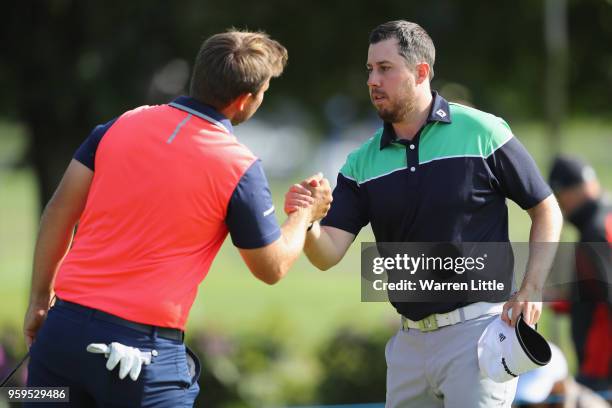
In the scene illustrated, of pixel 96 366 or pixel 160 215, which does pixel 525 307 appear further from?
pixel 96 366

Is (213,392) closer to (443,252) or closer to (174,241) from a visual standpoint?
(443,252)

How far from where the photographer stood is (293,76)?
30.5ft

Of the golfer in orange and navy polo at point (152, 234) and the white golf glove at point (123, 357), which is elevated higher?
the golfer in orange and navy polo at point (152, 234)

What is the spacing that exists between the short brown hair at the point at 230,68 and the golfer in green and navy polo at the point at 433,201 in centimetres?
57

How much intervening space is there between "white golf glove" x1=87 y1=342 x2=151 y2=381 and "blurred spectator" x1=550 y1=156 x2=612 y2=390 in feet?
13.8

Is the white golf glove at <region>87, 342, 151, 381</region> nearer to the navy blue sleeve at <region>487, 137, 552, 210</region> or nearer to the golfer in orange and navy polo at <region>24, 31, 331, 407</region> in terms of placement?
the golfer in orange and navy polo at <region>24, 31, 331, 407</region>

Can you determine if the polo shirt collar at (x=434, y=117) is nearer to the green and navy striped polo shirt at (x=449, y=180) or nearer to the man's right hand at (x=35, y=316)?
the green and navy striped polo shirt at (x=449, y=180)

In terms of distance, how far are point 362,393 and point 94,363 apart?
660cm

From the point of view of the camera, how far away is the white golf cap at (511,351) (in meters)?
4.00

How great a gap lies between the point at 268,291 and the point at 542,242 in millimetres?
18692

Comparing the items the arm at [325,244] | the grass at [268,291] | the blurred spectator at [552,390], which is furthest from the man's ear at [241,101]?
the grass at [268,291]

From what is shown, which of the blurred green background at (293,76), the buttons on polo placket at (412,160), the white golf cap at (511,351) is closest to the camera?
the white golf cap at (511,351)

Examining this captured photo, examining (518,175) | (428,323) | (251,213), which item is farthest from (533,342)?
(251,213)

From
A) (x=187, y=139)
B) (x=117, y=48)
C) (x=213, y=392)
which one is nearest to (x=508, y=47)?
(x=117, y=48)
